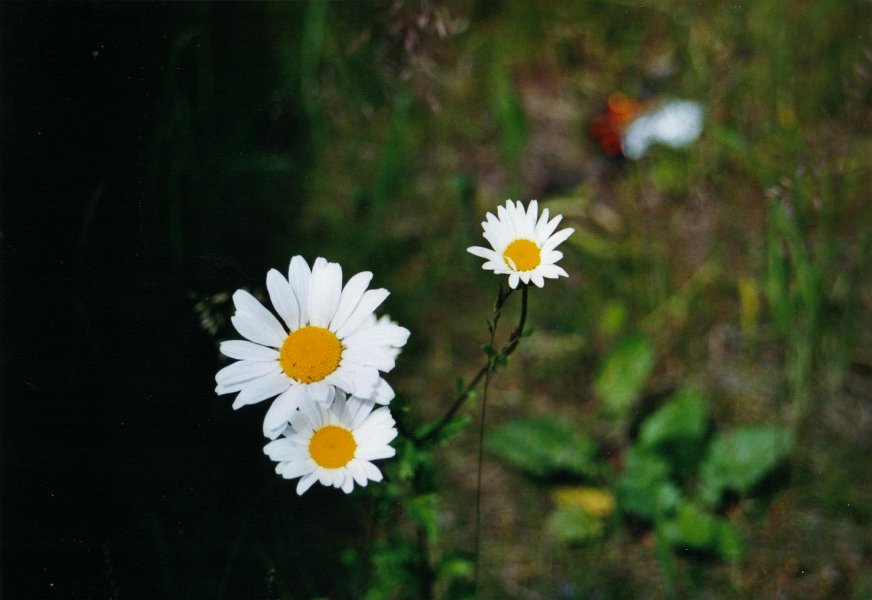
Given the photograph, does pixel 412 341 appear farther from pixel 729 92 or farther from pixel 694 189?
pixel 729 92

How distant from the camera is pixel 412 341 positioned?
210 cm

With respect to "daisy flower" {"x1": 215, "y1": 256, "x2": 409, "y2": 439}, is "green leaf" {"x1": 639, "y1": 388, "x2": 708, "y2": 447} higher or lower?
higher

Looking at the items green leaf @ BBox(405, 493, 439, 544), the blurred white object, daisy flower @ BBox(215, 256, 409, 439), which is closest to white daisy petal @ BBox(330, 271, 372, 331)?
daisy flower @ BBox(215, 256, 409, 439)

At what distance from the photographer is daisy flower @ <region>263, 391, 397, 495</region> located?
44.1 inches

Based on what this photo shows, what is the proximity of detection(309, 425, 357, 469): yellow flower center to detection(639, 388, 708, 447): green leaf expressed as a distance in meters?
1.01

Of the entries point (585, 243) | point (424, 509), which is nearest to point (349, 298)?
point (424, 509)

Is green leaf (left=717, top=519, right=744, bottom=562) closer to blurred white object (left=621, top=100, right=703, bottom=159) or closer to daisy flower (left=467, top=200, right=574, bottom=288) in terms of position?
daisy flower (left=467, top=200, right=574, bottom=288)

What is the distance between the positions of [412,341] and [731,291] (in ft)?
3.11

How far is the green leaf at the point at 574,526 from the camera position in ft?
5.91

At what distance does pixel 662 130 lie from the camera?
2.42 meters

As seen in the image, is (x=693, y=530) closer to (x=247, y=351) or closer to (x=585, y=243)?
(x=585, y=243)

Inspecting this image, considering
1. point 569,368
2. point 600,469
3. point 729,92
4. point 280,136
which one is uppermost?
point 729,92

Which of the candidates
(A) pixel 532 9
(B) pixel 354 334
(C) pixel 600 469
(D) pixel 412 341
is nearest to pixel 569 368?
(C) pixel 600 469

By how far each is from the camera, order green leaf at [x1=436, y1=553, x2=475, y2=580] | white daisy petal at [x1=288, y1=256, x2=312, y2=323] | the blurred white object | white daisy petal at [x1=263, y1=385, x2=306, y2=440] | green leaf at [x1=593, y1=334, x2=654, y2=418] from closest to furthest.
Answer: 1. white daisy petal at [x1=263, y1=385, x2=306, y2=440]
2. white daisy petal at [x1=288, y1=256, x2=312, y2=323]
3. green leaf at [x1=436, y1=553, x2=475, y2=580]
4. green leaf at [x1=593, y1=334, x2=654, y2=418]
5. the blurred white object
